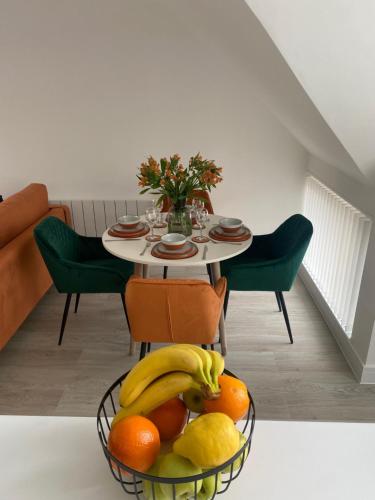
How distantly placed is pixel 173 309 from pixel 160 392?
1.22 meters

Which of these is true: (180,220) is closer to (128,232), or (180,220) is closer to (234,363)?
(128,232)

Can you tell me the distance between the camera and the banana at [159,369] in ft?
2.09

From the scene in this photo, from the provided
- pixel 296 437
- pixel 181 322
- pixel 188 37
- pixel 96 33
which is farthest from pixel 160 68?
pixel 296 437

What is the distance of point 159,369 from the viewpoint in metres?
0.66

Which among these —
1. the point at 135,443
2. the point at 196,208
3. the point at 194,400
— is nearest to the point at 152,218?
the point at 196,208

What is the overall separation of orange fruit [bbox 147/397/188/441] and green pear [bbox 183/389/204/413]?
19 millimetres

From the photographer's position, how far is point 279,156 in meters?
3.50

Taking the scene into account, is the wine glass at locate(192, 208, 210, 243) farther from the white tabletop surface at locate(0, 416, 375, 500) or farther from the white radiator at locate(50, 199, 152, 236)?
the white tabletop surface at locate(0, 416, 375, 500)

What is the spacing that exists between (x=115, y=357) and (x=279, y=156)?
89.7 inches

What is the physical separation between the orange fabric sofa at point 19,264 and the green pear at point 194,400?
6.32ft

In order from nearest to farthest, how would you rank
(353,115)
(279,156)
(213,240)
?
(353,115) → (213,240) → (279,156)

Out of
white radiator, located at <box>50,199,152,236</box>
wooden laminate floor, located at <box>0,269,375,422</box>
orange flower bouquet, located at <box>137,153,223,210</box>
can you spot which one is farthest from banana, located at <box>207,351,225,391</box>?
white radiator, located at <box>50,199,152,236</box>

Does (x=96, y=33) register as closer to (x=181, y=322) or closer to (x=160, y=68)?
(x=160, y=68)

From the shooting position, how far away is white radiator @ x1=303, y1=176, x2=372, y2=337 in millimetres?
2342
